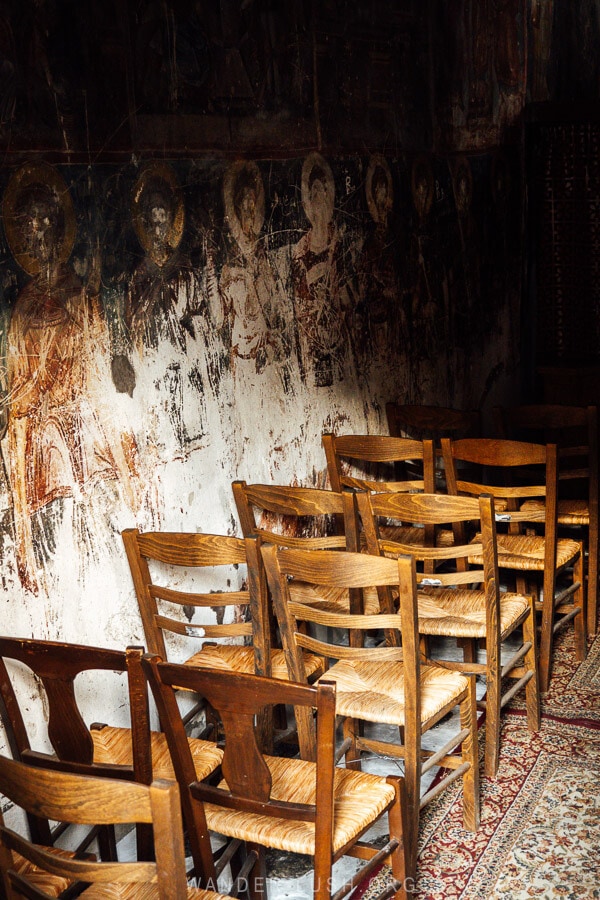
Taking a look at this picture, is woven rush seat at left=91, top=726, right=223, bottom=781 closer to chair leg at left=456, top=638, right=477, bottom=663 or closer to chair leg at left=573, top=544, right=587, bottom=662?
chair leg at left=456, top=638, right=477, bottom=663

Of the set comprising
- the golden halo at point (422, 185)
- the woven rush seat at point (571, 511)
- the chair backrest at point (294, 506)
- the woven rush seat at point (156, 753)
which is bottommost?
the woven rush seat at point (156, 753)

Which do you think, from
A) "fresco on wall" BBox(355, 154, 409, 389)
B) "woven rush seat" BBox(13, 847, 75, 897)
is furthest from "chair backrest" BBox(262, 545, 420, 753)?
"fresco on wall" BBox(355, 154, 409, 389)

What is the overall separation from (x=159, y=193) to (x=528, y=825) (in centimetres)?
259

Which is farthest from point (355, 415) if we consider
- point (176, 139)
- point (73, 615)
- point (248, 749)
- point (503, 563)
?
point (248, 749)

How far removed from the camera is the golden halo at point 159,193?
12.3 ft

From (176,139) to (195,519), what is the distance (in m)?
1.47

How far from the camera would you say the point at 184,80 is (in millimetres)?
3990

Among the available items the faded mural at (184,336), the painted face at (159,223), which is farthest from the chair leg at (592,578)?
the painted face at (159,223)

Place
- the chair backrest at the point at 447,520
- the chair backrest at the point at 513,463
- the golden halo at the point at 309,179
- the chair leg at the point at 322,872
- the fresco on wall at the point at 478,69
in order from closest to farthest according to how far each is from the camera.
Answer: the chair leg at the point at 322,872, the chair backrest at the point at 447,520, the chair backrest at the point at 513,463, the golden halo at the point at 309,179, the fresco on wall at the point at 478,69

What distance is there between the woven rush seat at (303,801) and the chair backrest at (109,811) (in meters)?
0.77

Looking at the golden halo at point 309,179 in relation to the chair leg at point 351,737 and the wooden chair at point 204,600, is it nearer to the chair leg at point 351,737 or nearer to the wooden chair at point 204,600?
the wooden chair at point 204,600

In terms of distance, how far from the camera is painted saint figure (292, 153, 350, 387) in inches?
193

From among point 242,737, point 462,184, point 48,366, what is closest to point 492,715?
point 242,737

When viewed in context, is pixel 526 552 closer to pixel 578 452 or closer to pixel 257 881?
pixel 578 452
